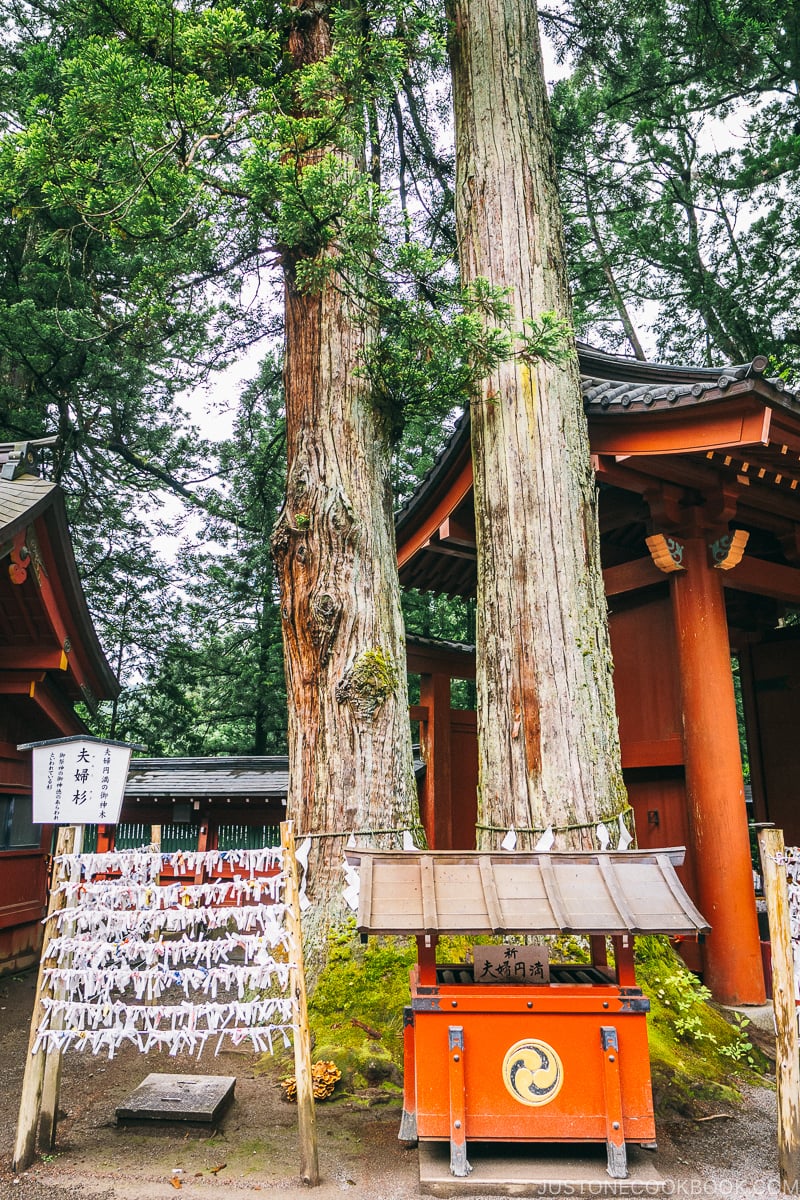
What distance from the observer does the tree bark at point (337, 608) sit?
478 cm

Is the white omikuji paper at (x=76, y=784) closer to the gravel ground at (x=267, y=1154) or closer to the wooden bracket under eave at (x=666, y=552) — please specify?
the gravel ground at (x=267, y=1154)

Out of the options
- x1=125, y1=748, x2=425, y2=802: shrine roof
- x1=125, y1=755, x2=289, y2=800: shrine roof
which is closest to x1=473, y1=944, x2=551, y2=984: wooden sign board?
x1=125, y1=748, x2=425, y2=802: shrine roof

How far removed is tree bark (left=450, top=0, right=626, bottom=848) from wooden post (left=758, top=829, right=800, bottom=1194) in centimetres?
118

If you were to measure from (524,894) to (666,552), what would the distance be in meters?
3.26

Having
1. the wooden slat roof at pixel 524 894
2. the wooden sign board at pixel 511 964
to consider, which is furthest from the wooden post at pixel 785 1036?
the wooden sign board at pixel 511 964

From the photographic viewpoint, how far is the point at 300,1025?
3.13 metres

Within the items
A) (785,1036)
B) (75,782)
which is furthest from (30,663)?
(785,1036)

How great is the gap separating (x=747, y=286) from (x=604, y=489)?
8.49 m

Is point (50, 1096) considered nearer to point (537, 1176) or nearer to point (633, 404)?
point (537, 1176)

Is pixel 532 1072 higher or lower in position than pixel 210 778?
lower

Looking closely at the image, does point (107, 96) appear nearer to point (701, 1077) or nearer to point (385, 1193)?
point (385, 1193)

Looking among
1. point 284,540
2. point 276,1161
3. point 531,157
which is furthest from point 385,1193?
point 531,157

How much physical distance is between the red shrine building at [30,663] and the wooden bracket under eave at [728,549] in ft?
18.3

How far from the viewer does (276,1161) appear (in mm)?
3205
